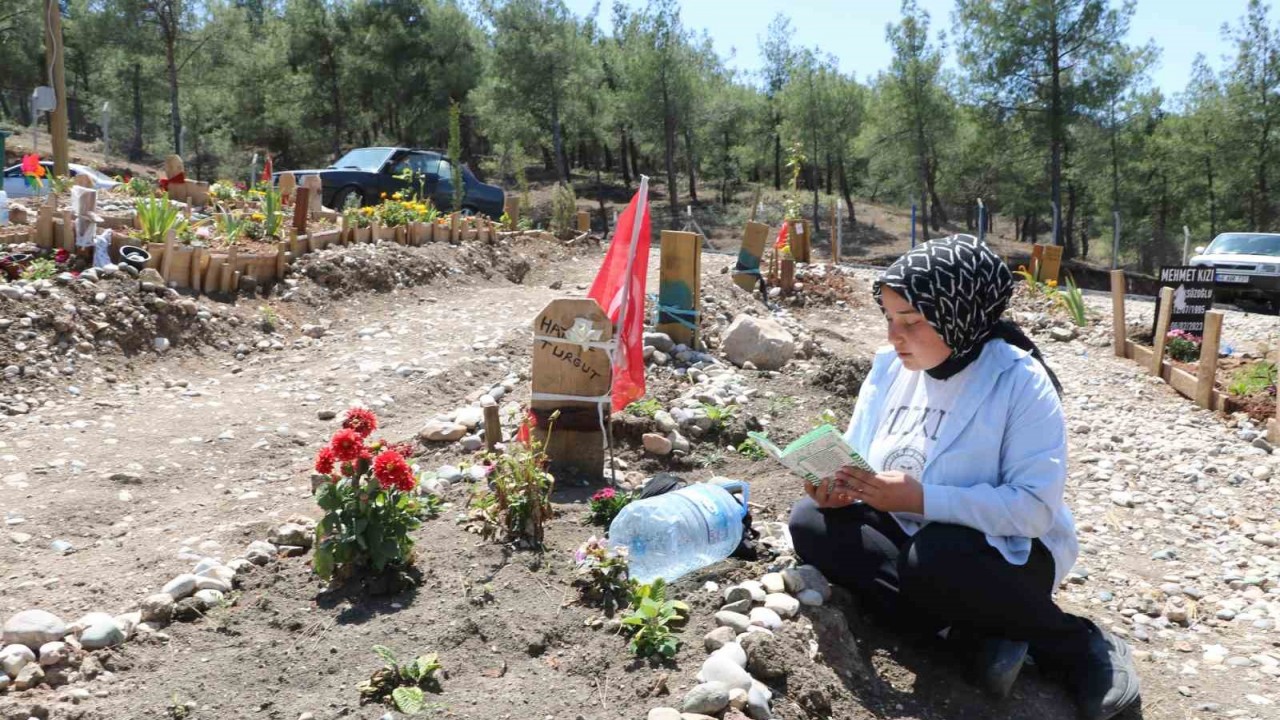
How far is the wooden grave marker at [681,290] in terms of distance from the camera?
21.5 ft

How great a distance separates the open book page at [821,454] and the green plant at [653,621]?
56 cm

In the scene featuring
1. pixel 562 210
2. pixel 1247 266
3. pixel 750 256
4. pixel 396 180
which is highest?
pixel 396 180

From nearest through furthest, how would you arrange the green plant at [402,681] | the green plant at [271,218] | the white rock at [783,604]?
1. the green plant at [402,681]
2. the white rock at [783,604]
3. the green plant at [271,218]

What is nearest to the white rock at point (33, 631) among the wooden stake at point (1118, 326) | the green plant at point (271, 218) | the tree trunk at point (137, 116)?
the green plant at point (271, 218)

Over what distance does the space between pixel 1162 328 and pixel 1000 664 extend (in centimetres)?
688

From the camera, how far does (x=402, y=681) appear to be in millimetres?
2652

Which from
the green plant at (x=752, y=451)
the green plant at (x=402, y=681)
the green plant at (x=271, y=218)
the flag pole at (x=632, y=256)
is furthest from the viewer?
the green plant at (x=271, y=218)

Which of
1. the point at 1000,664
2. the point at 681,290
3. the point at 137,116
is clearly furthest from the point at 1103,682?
the point at 137,116

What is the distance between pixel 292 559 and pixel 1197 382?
7091mm

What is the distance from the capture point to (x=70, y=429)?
5441mm

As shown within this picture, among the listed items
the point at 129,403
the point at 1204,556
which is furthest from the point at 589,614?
the point at 129,403

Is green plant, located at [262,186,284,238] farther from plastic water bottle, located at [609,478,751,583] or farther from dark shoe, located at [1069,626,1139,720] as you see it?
dark shoe, located at [1069,626,1139,720]

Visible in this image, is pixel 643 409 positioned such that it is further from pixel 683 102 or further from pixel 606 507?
pixel 683 102

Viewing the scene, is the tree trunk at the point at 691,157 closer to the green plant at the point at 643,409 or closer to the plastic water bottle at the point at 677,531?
the green plant at the point at 643,409
